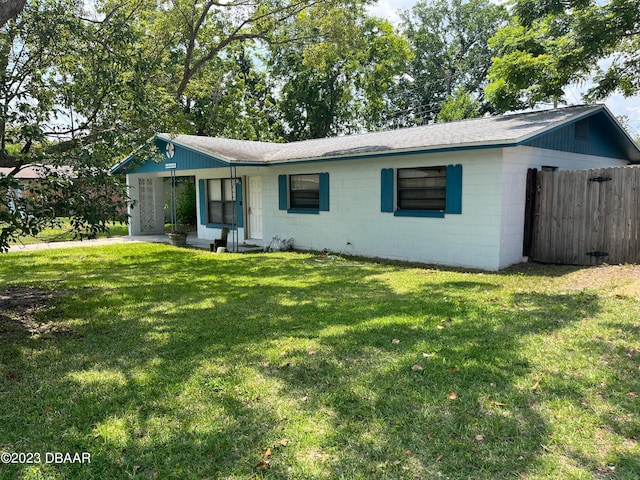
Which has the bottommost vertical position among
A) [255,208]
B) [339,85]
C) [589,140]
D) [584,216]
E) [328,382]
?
[328,382]

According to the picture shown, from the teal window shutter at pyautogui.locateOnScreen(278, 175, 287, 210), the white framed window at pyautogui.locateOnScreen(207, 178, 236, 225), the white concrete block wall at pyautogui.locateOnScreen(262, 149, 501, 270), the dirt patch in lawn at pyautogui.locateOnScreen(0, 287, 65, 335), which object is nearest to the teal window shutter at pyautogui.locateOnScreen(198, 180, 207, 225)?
the white framed window at pyautogui.locateOnScreen(207, 178, 236, 225)

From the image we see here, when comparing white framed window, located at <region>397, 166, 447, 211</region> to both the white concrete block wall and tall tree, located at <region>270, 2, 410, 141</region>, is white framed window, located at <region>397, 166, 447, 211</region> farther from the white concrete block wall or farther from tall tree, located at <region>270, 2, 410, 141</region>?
tall tree, located at <region>270, 2, 410, 141</region>

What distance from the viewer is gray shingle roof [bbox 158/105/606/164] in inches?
359

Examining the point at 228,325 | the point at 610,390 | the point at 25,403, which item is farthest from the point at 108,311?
the point at 610,390

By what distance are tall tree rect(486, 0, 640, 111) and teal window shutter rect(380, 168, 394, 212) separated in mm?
5370

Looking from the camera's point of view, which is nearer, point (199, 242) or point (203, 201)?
point (199, 242)

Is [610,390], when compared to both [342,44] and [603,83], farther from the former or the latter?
[603,83]

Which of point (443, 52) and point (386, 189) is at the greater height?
point (443, 52)

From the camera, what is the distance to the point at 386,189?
10945 mm

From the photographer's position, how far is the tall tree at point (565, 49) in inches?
449

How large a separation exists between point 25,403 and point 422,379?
3.16m

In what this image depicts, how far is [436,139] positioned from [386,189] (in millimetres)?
1579

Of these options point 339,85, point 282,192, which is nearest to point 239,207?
point 282,192

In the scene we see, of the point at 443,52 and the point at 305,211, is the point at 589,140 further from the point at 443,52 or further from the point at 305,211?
the point at 443,52
